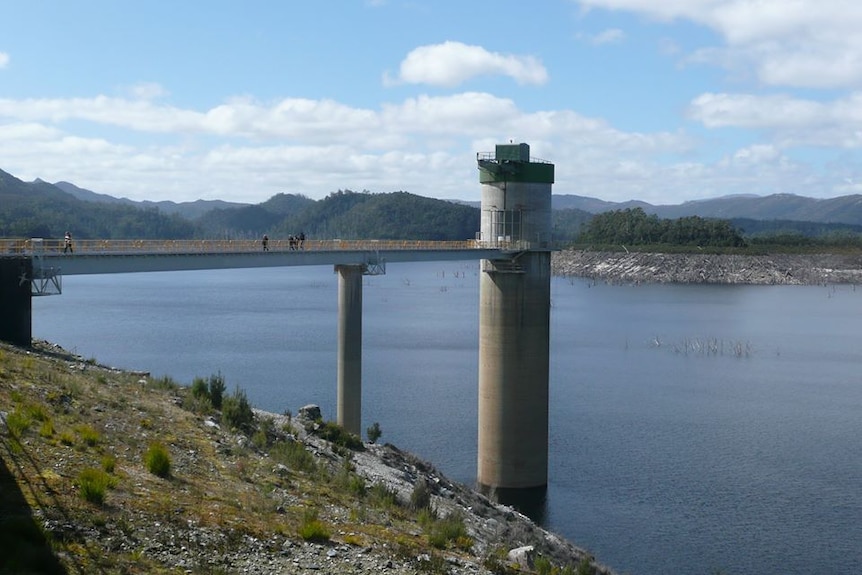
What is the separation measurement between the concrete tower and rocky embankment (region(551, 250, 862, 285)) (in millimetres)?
128391

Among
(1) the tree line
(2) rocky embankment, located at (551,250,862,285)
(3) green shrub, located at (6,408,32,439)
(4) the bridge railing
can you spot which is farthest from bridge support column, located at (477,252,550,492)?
(1) the tree line

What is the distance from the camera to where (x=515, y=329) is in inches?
1396

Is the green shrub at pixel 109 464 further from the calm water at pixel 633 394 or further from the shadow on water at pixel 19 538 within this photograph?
the calm water at pixel 633 394

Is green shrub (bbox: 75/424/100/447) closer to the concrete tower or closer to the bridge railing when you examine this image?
the bridge railing

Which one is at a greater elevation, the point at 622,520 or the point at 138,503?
the point at 138,503

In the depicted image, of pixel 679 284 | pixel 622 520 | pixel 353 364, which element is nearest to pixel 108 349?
pixel 353 364

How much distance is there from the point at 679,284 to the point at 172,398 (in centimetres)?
14437

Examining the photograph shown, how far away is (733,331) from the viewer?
286ft

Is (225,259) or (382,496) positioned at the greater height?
(225,259)

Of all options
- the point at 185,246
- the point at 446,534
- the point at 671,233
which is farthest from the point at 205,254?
the point at 671,233

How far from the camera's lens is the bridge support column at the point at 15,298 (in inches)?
926

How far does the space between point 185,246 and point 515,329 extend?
501 inches

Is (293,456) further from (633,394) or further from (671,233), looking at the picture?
(671,233)

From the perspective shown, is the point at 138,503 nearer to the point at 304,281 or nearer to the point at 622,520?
the point at 622,520
